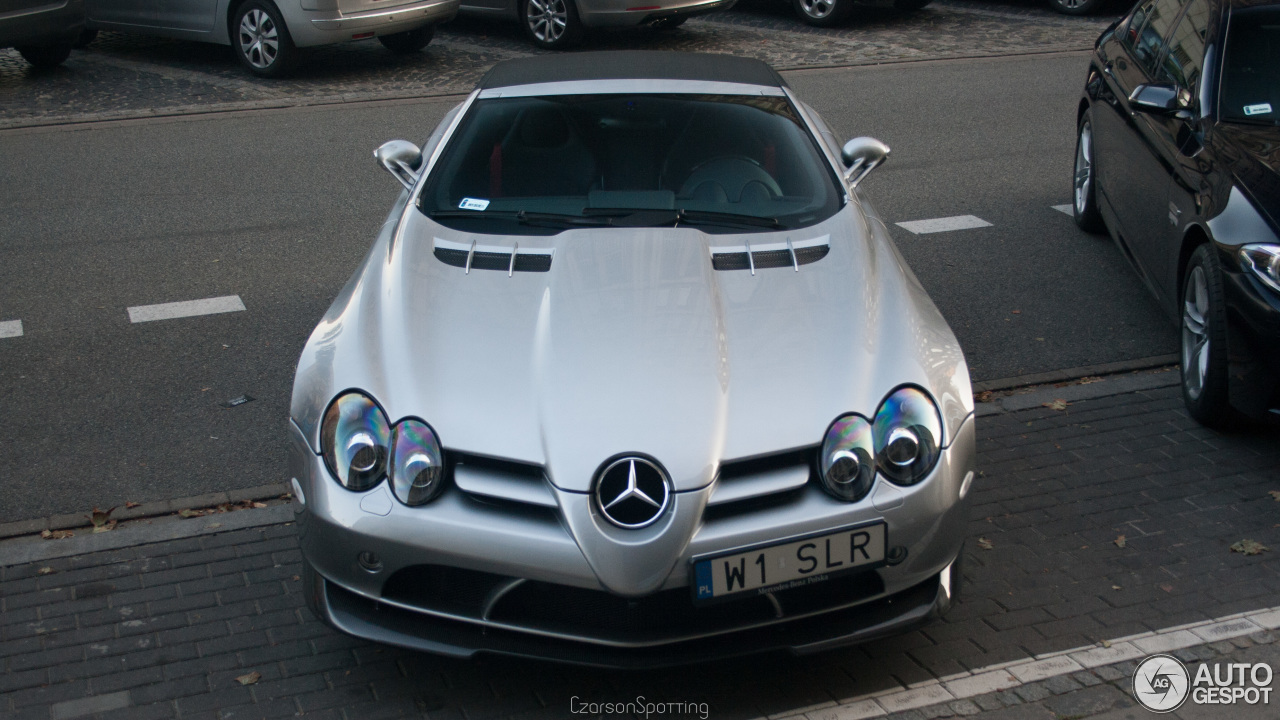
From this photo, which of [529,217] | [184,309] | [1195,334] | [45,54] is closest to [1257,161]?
[1195,334]

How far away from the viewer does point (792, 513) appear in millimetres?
3129

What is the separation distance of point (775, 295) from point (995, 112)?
289 inches

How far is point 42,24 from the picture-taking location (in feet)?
37.7

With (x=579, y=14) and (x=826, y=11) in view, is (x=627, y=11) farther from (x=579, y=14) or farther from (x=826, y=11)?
(x=826, y=11)

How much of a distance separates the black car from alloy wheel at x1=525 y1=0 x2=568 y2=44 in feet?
24.1

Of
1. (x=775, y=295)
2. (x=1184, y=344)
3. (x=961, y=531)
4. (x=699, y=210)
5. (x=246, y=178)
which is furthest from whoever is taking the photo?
(x=246, y=178)

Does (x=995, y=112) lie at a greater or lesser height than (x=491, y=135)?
lesser

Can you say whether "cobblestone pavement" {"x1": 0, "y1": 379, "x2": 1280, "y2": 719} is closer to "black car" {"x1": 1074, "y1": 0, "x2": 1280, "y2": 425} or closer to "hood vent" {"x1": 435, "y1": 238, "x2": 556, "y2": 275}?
"black car" {"x1": 1074, "y1": 0, "x2": 1280, "y2": 425}

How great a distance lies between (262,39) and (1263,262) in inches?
389

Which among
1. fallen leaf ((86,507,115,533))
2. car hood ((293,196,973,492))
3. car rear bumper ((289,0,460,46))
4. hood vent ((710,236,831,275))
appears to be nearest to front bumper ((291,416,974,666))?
car hood ((293,196,973,492))

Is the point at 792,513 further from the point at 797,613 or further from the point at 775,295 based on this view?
the point at 775,295

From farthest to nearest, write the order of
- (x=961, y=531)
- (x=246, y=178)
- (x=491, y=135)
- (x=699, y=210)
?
(x=246, y=178) → (x=491, y=135) → (x=699, y=210) → (x=961, y=531)

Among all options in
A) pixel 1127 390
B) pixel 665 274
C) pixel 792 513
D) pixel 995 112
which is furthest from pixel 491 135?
pixel 995 112

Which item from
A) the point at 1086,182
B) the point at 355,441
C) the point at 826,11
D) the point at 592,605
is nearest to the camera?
the point at 592,605
